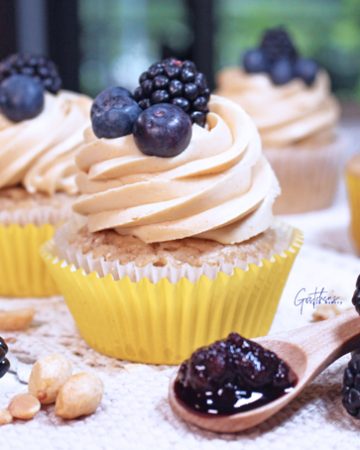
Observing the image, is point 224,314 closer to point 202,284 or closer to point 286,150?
point 202,284

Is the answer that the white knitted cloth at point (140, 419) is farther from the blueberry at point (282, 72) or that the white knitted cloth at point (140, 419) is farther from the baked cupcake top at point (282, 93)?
the blueberry at point (282, 72)

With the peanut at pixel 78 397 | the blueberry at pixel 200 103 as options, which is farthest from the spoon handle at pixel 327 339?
the blueberry at pixel 200 103

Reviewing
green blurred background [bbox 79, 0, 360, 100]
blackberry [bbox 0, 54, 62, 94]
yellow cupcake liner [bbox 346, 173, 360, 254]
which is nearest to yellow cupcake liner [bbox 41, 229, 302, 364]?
blackberry [bbox 0, 54, 62, 94]

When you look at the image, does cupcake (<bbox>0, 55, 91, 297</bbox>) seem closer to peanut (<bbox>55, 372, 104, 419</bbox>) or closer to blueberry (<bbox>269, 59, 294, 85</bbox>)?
peanut (<bbox>55, 372, 104, 419</bbox>)

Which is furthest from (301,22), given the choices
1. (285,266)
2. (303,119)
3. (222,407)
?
(222,407)

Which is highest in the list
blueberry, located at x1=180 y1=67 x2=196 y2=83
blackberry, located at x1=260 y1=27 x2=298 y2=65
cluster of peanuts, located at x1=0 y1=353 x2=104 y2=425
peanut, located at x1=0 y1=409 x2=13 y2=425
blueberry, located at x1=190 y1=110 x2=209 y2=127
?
blueberry, located at x1=180 y1=67 x2=196 y2=83

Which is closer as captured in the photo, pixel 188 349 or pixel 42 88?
pixel 188 349
